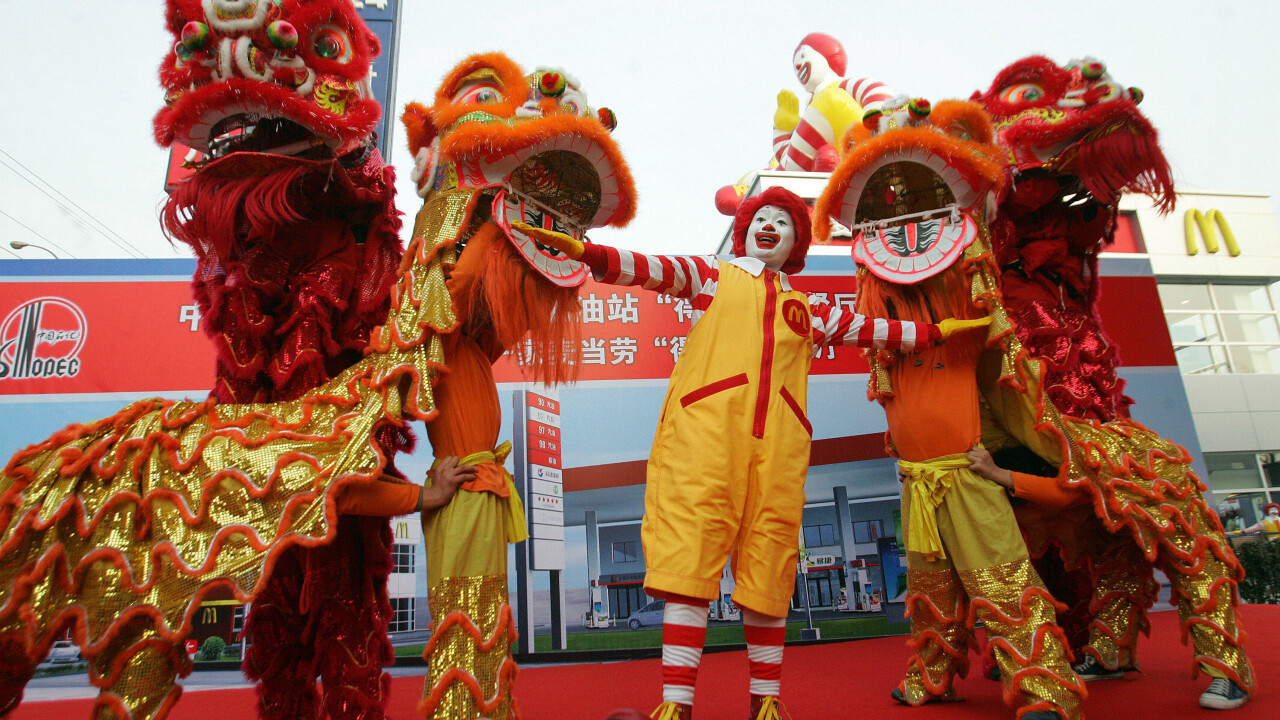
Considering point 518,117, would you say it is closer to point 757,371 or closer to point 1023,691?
point 757,371

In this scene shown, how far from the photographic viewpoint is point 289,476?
1762mm

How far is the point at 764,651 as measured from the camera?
2012mm

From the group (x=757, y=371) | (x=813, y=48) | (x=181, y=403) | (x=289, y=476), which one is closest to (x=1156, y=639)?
(x=757, y=371)

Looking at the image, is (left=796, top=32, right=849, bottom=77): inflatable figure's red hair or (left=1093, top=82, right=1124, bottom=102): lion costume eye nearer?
(left=1093, top=82, right=1124, bottom=102): lion costume eye

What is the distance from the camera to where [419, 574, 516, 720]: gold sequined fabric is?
1744 mm

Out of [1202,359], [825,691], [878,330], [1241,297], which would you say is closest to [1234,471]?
[1202,359]

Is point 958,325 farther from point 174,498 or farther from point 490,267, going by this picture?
point 174,498

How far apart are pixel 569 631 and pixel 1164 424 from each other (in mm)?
3938

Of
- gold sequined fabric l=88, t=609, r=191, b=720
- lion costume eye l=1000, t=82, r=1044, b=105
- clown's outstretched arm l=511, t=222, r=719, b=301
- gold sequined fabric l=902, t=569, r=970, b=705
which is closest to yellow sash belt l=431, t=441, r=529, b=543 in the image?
clown's outstretched arm l=511, t=222, r=719, b=301

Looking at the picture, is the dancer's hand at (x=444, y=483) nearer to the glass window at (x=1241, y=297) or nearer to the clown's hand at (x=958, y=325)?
the clown's hand at (x=958, y=325)

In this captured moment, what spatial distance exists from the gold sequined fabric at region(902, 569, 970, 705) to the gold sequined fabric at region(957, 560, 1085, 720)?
15 cm

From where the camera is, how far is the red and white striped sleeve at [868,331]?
242cm

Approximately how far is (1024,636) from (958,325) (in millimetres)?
978

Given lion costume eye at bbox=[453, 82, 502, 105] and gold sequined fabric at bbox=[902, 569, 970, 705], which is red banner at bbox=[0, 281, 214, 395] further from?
gold sequined fabric at bbox=[902, 569, 970, 705]
